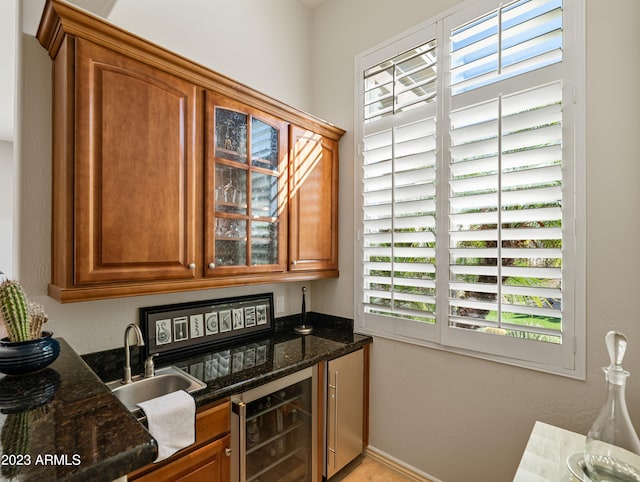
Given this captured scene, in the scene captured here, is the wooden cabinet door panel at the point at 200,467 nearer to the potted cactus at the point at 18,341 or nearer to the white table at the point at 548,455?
the potted cactus at the point at 18,341

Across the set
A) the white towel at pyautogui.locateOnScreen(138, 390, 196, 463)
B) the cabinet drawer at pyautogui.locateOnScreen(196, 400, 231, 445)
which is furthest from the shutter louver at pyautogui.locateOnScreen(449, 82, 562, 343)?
the white towel at pyautogui.locateOnScreen(138, 390, 196, 463)

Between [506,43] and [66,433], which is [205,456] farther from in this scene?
[506,43]

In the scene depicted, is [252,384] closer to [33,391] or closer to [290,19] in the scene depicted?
[33,391]

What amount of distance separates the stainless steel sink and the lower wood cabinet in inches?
5.2

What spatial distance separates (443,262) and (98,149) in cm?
169

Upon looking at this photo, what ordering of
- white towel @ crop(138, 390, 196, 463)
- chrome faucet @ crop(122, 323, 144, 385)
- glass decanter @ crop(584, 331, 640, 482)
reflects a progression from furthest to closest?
chrome faucet @ crop(122, 323, 144, 385)
white towel @ crop(138, 390, 196, 463)
glass decanter @ crop(584, 331, 640, 482)

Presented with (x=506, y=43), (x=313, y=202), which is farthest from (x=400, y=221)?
(x=506, y=43)

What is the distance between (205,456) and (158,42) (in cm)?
201

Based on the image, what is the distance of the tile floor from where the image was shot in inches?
78.1

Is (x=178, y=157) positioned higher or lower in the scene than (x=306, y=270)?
higher

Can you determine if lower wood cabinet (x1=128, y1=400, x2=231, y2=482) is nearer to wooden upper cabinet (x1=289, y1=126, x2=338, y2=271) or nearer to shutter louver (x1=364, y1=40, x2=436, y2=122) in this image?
wooden upper cabinet (x1=289, y1=126, x2=338, y2=271)

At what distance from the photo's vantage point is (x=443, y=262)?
1.82 metres

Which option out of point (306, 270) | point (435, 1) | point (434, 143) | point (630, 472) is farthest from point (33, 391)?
point (435, 1)

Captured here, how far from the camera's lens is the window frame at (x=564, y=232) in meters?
1.44
